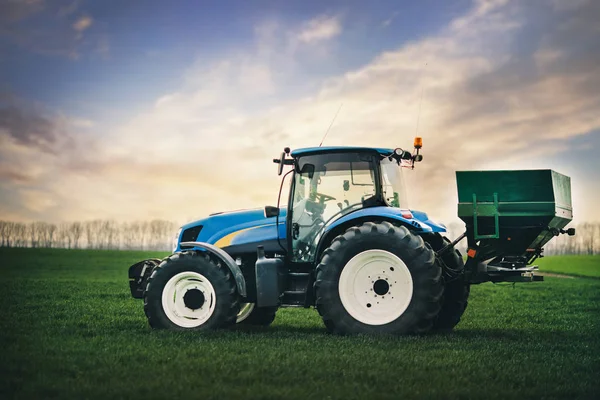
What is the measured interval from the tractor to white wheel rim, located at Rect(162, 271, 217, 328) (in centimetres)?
2

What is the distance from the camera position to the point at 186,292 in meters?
10.6

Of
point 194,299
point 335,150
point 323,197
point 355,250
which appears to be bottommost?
point 194,299

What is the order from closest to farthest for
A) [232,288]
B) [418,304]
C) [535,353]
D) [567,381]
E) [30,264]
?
[567,381] → [535,353] → [418,304] → [232,288] → [30,264]

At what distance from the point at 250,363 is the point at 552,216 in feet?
15.8

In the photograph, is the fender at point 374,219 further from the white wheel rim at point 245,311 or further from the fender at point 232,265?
the white wheel rim at point 245,311

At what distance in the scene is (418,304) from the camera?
953 cm

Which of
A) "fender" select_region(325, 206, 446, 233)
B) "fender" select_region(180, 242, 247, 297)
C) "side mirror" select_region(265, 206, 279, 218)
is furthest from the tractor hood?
"fender" select_region(325, 206, 446, 233)

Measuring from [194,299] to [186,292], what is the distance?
0.54ft

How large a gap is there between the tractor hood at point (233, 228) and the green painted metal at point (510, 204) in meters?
2.90

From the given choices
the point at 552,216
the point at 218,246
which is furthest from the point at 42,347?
the point at 552,216

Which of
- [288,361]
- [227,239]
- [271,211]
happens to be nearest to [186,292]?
[227,239]

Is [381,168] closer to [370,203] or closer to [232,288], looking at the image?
[370,203]

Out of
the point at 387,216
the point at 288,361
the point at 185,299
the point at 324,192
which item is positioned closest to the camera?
the point at 288,361

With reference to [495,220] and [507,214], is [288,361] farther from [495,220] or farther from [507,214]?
[507,214]
